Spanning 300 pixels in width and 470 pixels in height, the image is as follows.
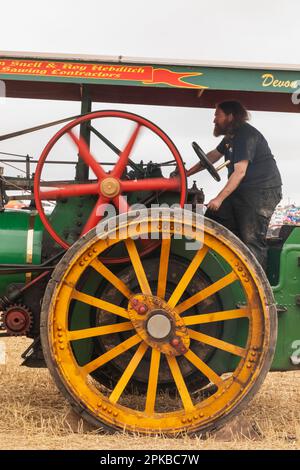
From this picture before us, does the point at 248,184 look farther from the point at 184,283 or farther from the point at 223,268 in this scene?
the point at 184,283

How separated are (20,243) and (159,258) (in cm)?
87

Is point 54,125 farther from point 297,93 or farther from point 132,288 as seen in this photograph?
point 297,93

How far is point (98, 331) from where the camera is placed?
151 inches

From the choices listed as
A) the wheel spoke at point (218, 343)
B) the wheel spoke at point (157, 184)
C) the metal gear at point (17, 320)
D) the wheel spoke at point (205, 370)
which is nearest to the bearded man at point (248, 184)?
the wheel spoke at point (157, 184)

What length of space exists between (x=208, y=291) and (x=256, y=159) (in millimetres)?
1089

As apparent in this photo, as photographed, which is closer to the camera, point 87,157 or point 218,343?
point 218,343

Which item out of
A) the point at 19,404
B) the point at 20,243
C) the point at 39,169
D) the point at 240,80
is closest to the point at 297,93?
the point at 240,80

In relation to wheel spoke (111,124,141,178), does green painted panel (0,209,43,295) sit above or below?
below

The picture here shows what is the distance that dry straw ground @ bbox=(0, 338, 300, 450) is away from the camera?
359 cm

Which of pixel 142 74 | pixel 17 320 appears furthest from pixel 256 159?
pixel 17 320

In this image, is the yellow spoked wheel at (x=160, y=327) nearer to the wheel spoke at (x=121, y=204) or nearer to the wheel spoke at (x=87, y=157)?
the wheel spoke at (x=121, y=204)

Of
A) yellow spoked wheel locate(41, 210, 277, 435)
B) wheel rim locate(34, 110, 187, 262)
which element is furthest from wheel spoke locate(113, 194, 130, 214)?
yellow spoked wheel locate(41, 210, 277, 435)

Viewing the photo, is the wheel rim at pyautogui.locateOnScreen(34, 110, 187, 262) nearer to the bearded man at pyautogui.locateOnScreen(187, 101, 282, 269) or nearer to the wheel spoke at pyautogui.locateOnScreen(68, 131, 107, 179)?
the wheel spoke at pyautogui.locateOnScreen(68, 131, 107, 179)

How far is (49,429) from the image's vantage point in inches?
154
